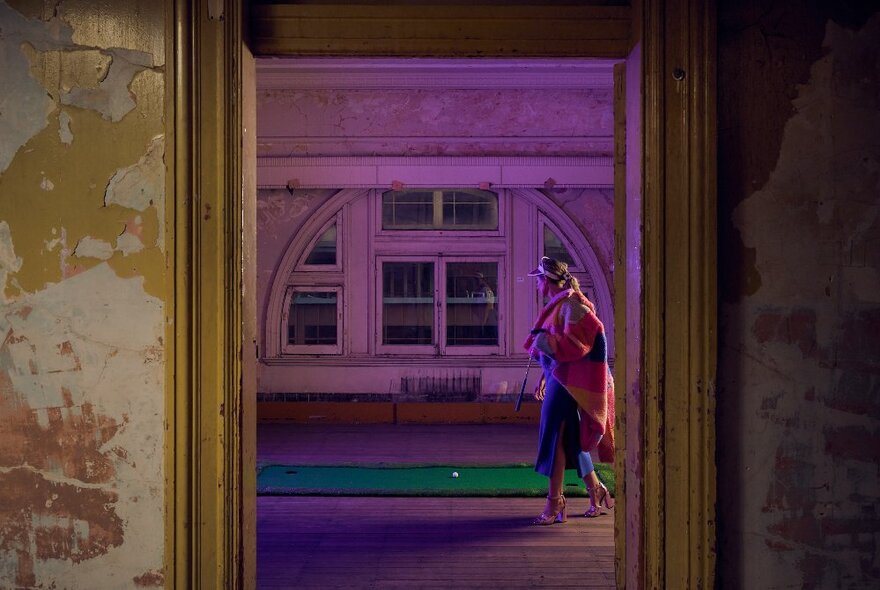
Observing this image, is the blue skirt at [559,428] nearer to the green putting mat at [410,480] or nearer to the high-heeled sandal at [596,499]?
the high-heeled sandal at [596,499]

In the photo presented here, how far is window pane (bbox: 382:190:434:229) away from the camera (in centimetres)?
692

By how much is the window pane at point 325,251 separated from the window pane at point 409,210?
594 millimetres

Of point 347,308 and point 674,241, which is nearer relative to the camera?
point 674,241

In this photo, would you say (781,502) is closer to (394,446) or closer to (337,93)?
(394,446)

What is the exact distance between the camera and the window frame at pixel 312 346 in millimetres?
6891

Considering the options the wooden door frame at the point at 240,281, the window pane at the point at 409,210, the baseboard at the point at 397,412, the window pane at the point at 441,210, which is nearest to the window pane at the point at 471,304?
the window pane at the point at 441,210

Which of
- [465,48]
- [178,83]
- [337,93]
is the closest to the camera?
[178,83]

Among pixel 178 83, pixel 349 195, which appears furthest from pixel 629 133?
pixel 349 195

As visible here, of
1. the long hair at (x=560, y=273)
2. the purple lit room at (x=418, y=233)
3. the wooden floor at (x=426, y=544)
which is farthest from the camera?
the purple lit room at (x=418, y=233)

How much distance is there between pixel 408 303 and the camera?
6.99 metres

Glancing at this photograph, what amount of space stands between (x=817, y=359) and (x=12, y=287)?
2.70m

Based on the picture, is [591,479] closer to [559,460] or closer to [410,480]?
[559,460]

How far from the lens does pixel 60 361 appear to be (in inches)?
82.5

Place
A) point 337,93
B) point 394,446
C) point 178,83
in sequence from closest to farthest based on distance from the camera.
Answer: point 178,83 < point 394,446 < point 337,93
